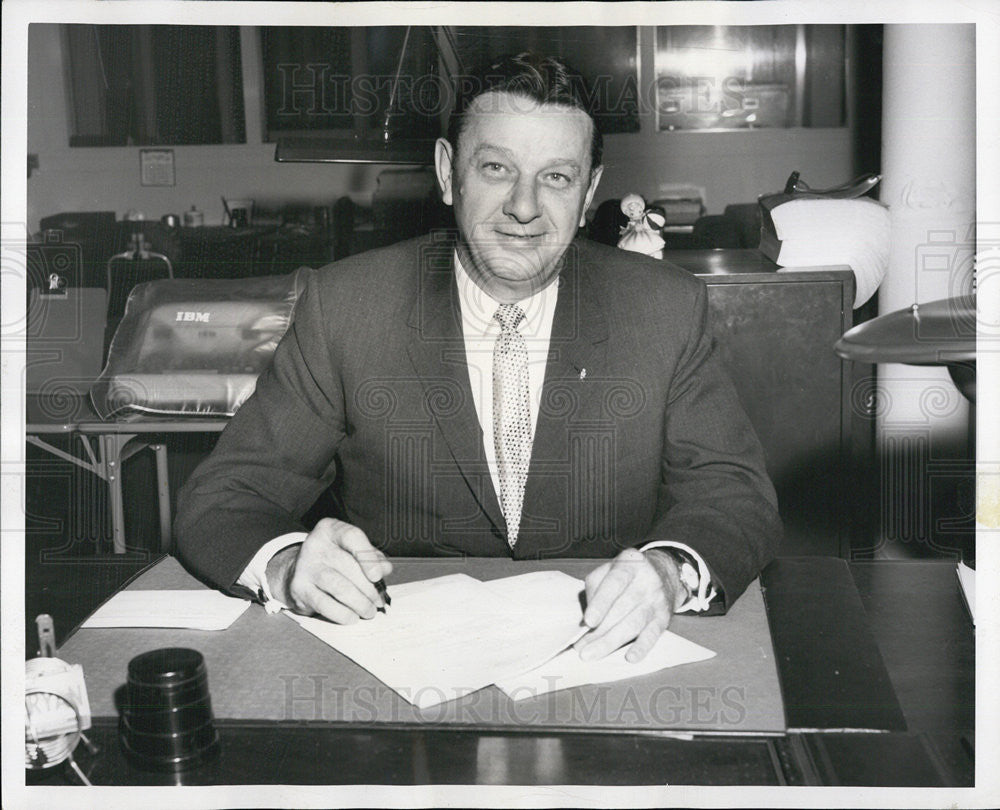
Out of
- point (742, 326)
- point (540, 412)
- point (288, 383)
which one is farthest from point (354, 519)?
point (742, 326)

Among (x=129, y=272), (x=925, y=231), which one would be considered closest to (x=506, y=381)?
(x=925, y=231)

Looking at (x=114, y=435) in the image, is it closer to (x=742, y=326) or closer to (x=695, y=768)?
(x=742, y=326)

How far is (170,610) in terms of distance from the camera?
3.92ft

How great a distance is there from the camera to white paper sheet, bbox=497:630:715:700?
0.97 m

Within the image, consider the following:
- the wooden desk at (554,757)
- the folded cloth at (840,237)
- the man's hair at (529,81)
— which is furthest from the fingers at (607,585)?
the folded cloth at (840,237)

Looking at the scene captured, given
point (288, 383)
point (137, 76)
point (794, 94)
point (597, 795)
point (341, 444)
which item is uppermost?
point (794, 94)

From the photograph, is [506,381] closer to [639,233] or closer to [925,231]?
[925,231]

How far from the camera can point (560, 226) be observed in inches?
68.5

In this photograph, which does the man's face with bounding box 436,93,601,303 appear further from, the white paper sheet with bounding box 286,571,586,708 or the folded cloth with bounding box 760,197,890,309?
the folded cloth with bounding box 760,197,890,309

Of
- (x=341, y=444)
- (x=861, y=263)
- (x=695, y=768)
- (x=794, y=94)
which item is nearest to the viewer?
(x=695, y=768)

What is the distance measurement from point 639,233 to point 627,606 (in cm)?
175

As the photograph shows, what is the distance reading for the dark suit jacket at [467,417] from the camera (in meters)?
1.60

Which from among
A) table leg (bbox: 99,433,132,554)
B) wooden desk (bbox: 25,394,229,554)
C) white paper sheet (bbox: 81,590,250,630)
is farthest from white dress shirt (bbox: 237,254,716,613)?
table leg (bbox: 99,433,132,554)

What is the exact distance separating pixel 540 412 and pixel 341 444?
0.39 m
